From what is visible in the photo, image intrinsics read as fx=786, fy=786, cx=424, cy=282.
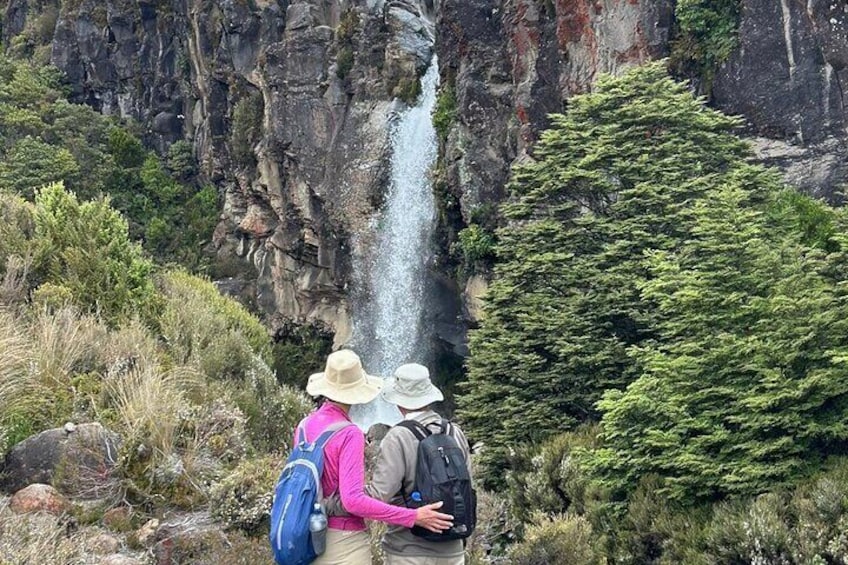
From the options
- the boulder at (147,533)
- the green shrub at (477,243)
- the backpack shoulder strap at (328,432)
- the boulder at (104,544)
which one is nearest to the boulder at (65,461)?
the boulder at (147,533)

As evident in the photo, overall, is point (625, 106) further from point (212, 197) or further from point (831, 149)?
point (212, 197)

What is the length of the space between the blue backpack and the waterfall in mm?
20182

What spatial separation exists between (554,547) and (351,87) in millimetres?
23448

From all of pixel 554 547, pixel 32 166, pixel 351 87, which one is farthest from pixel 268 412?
pixel 32 166

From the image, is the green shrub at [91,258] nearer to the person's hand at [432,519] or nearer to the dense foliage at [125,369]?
the dense foliage at [125,369]

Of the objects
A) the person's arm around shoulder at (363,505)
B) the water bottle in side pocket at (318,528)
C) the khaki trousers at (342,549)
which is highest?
the person's arm around shoulder at (363,505)

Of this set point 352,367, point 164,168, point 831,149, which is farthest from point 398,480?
point 164,168

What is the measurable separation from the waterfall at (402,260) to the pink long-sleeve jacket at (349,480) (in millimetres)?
20070

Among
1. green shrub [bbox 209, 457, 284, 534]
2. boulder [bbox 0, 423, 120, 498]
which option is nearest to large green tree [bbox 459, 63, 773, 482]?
green shrub [bbox 209, 457, 284, 534]

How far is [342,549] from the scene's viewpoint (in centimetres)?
378

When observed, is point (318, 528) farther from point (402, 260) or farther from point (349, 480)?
point (402, 260)

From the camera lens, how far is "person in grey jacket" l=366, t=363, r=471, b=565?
150 inches

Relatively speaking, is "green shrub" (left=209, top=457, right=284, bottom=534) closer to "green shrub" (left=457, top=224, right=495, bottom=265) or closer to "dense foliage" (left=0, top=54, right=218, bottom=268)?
"green shrub" (left=457, top=224, right=495, bottom=265)

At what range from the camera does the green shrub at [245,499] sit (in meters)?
5.48
